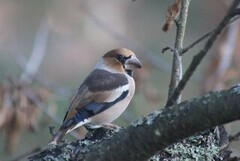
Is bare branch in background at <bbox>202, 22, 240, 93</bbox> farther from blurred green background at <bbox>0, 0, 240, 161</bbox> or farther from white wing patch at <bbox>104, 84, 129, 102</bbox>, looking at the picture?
blurred green background at <bbox>0, 0, 240, 161</bbox>

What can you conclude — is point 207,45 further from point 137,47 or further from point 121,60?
point 137,47

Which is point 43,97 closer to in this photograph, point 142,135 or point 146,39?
point 142,135

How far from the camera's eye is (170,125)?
3049 mm

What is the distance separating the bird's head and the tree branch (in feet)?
9.40

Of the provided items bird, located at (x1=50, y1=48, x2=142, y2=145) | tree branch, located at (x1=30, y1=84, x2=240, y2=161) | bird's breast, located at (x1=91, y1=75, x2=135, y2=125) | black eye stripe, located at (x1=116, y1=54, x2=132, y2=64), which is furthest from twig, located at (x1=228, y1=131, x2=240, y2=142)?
black eye stripe, located at (x1=116, y1=54, x2=132, y2=64)

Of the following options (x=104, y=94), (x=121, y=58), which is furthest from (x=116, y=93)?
(x=121, y=58)

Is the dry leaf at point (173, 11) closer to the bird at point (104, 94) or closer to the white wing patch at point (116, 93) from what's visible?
the bird at point (104, 94)

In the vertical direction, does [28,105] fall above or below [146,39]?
below

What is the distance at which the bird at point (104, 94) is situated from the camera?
17.9 feet

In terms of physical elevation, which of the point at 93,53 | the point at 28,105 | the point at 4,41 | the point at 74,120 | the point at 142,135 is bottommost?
the point at 142,135

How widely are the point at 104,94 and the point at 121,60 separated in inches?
20.8

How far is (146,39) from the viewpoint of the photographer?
1444cm

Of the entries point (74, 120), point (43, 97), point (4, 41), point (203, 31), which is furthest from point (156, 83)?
point (74, 120)

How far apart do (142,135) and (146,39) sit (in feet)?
37.2
